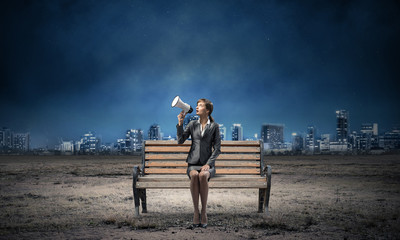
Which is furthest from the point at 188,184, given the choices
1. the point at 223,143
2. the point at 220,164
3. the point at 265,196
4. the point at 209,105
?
the point at 265,196

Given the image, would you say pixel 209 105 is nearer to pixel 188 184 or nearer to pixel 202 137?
pixel 202 137

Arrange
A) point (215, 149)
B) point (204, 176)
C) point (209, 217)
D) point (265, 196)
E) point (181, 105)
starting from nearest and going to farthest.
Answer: point (204, 176) → point (181, 105) → point (215, 149) → point (209, 217) → point (265, 196)

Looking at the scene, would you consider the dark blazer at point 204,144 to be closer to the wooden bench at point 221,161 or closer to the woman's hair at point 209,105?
the woman's hair at point 209,105

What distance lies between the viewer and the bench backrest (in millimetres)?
7098

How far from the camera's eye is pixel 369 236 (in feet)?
16.9

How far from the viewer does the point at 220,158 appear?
283 inches

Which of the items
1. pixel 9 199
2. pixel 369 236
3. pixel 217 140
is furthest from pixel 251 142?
pixel 9 199

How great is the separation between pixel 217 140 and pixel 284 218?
196 cm

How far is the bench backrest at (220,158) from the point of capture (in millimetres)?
7098

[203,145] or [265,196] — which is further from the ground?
[203,145]

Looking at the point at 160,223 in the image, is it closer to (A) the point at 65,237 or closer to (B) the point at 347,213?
(A) the point at 65,237

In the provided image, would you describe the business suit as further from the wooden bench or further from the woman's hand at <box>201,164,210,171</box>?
the wooden bench

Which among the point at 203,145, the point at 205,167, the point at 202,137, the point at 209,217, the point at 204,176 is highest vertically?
the point at 202,137

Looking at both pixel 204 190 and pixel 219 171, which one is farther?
pixel 219 171
